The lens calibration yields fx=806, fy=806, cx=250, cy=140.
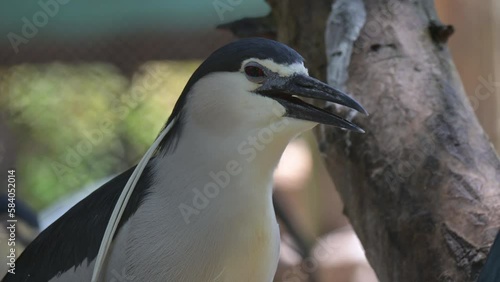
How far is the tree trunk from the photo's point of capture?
1.33 meters

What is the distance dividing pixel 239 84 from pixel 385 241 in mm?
495

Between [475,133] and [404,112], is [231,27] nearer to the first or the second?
[404,112]

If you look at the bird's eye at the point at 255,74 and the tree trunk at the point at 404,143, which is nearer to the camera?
the bird's eye at the point at 255,74

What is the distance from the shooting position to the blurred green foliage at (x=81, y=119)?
236cm

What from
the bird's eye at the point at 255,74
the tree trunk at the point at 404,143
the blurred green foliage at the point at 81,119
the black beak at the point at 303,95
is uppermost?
the bird's eye at the point at 255,74

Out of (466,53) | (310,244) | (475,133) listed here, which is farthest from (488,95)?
(475,133)

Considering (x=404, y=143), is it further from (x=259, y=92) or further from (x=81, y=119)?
(x=81, y=119)

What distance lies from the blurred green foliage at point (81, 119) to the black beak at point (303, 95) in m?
1.29

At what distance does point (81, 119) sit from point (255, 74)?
4.92 feet
